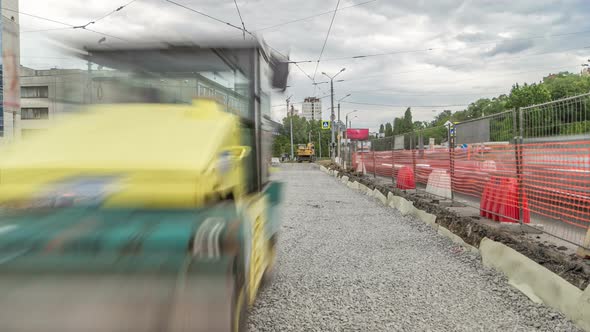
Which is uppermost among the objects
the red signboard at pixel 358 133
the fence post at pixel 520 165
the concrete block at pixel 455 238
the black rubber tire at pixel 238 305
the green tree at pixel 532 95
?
the green tree at pixel 532 95

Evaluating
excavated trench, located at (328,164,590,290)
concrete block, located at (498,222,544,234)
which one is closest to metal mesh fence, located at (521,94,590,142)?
concrete block, located at (498,222,544,234)

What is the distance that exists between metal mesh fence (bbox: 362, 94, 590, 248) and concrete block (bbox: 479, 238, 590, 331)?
1135mm

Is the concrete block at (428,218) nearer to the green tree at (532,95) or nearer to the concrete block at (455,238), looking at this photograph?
the concrete block at (455,238)

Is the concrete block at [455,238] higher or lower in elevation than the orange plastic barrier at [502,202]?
lower

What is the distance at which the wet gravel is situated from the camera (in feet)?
11.7

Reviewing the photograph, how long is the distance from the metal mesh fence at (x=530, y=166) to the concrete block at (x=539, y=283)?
1.13m

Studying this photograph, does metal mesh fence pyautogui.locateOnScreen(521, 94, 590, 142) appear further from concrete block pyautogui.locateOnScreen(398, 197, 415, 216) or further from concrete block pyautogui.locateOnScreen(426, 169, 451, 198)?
concrete block pyautogui.locateOnScreen(426, 169, 451, 198)

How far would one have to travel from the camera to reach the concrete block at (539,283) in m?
3.42

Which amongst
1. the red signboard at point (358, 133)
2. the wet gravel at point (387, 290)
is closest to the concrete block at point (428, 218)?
the wet gravel at point (387, 290)

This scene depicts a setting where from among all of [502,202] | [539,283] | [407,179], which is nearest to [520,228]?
[502,202]

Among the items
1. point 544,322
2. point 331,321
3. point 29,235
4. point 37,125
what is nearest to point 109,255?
point 29,235

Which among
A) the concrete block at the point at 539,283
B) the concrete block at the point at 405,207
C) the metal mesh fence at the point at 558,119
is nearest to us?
the concrete block at the point at 539,283

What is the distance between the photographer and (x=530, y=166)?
6.53 m

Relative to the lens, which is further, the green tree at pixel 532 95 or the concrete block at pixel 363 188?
the green tree at pixel 532 95
